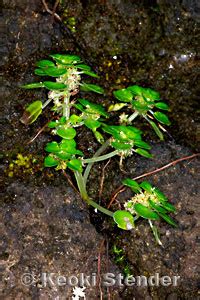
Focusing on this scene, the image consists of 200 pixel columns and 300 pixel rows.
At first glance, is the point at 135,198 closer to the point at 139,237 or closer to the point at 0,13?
the point at 139,237

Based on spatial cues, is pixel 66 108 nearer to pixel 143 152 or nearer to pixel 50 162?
pixel 50 162

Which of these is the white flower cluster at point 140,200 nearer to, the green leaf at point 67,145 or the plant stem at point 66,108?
the green leaf at point 67,145

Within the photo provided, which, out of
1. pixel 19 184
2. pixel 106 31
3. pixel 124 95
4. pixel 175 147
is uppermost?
pixel 106 31

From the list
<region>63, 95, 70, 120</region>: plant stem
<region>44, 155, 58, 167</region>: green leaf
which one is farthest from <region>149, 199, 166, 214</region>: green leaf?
<region>63, 95, 70, 120</region>: plant stem

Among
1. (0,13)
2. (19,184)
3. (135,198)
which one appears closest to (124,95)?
(135,198)

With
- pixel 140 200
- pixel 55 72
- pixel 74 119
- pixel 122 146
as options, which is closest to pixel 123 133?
pixel 122 146

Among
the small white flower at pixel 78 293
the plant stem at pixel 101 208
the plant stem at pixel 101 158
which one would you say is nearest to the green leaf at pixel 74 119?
the plant stem at pixel 101 158
